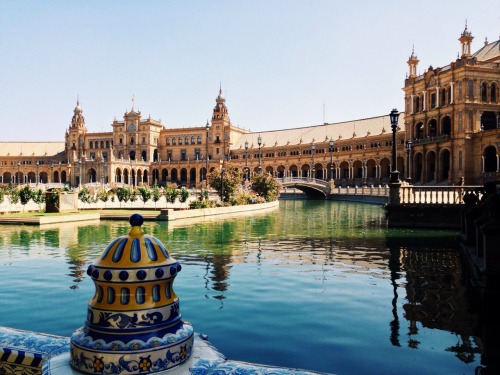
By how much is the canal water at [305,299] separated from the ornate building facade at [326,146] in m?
29.1

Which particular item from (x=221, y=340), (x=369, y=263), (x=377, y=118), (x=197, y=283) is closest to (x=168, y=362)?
(x=221, y=340)

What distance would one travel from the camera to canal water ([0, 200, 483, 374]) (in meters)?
6.14

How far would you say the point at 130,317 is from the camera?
2408 millimetres

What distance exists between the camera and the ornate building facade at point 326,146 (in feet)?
190

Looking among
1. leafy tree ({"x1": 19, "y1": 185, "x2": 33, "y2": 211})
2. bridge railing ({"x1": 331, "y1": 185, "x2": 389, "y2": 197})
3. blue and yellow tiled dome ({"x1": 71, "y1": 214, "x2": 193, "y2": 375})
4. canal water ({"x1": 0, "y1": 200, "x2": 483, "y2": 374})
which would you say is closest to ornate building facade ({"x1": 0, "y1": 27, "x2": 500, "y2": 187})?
bridge railing ({"x1": 331, "y1": 185, "x2": 389, "y2": 197})

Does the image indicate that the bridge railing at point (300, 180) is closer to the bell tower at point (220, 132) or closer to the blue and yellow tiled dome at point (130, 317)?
the bell tower at point (220, 132)

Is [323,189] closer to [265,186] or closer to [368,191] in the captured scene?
[368,191]

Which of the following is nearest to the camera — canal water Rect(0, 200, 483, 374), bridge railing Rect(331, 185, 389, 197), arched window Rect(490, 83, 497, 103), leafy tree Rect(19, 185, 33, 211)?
canal water Rect(0, 200, 483, 374)

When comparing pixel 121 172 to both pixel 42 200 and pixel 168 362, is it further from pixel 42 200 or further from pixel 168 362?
pixel 168 362

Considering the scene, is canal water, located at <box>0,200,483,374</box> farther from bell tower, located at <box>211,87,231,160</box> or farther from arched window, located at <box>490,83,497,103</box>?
bell tower, located at <box>211,87,231,160</box>

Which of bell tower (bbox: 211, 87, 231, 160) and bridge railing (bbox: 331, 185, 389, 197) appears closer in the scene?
bridge railing (bbox: 331, 185, 389, 197)

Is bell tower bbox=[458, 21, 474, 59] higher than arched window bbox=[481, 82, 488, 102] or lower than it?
higher

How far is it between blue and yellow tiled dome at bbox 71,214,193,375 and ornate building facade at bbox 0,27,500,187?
4019 cm

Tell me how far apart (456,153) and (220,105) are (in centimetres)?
6622
